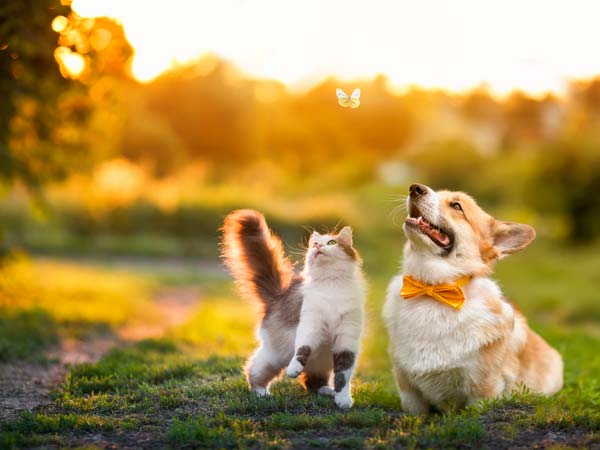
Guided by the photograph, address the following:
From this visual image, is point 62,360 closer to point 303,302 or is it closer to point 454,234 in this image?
point 303,302

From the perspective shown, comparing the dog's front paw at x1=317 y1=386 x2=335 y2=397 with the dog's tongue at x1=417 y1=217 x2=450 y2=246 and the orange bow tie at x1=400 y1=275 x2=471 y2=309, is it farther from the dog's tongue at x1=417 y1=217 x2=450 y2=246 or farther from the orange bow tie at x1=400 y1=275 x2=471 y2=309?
the dog's tongue at x1=417 y1=217 x2=450 y2=246

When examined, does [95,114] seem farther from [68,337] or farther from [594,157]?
[594,157]

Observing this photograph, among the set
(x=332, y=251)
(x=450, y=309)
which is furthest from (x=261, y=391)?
(x=450, y=309)

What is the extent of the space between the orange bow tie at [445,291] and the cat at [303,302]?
0.38 meters

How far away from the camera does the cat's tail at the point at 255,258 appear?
18.3ft

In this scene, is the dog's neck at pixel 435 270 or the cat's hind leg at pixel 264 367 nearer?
the dog's neck at pixel 435 270

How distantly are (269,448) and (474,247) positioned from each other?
2011 mm

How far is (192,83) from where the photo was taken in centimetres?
4122

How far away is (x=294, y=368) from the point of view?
4.81 metres

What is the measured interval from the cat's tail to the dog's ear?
150cm

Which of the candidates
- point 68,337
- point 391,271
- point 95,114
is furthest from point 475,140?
point 68,337

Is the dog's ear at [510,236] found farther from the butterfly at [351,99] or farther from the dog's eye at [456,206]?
the butterfly at [351,99]

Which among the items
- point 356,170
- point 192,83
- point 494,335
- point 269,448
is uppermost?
point 192,83

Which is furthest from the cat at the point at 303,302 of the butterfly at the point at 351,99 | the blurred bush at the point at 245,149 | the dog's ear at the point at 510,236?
the blurred bush at the point at 245,149
